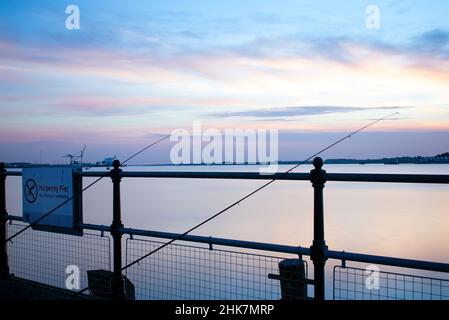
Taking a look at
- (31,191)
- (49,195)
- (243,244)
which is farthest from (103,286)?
(243,244)

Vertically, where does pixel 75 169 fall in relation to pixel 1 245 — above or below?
above

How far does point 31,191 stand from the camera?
595 centimetres

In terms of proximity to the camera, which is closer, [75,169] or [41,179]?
[75,169]

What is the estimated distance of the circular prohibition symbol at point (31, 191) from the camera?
589 centimetres

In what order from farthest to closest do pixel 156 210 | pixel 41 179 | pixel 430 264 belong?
1. pixel 156 210
2. pixel 41 179
3. pixel 430 264

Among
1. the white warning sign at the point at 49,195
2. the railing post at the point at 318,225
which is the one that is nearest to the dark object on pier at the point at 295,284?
the railing post at the point at 318,225

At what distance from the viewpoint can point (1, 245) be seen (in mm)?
6043

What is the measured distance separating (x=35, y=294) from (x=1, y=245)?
1.38m

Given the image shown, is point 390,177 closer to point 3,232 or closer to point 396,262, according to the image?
point 396,262

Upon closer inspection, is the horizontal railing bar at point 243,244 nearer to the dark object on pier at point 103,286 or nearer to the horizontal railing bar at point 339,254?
the horizontal railing bar at point 339,254

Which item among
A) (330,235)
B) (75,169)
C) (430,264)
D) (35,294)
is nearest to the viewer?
(430,264)

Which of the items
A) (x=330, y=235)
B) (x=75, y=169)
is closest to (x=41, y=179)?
(x=75, y=169)
